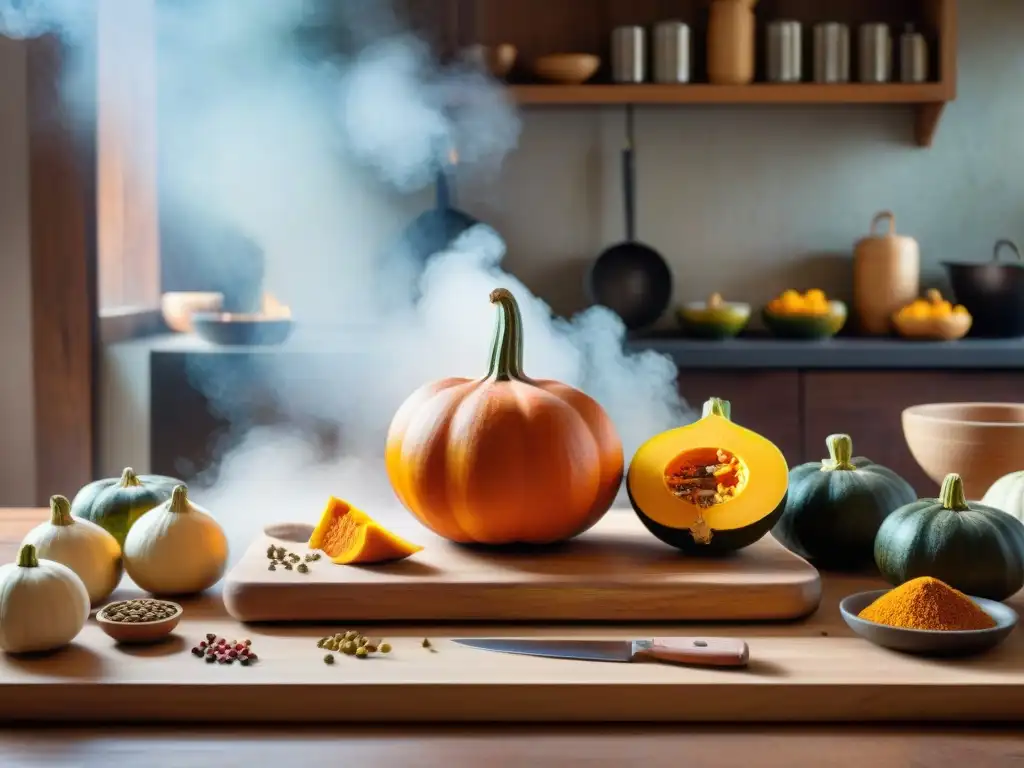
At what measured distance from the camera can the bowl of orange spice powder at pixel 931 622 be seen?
954 millimetres

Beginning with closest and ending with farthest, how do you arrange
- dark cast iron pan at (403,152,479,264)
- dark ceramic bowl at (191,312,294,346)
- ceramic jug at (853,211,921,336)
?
dark ceramic bowl at (191,312,294,346) < ceramic jug at (853,211,921,336) < dark cast iron pan at (403,152,479,264)

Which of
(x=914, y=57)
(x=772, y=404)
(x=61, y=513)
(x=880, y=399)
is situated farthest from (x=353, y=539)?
→ (x=914, y=57)

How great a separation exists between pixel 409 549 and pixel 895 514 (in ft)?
1.55

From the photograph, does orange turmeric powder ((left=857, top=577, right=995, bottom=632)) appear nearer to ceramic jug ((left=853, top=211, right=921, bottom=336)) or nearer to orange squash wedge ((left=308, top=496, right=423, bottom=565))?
orange squash wedge ((left=308, top=496, right=423, bottom=565))

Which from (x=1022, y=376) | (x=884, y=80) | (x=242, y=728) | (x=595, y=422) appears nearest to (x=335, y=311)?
(x=884, y=80)

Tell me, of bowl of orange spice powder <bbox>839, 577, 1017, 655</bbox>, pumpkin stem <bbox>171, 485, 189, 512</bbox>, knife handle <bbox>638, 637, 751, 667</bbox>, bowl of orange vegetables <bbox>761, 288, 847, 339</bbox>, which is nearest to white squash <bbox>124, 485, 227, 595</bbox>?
pumpkin stem <bbox>171, 485, 189, 512</bbox>

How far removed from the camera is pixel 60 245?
11.0 ft

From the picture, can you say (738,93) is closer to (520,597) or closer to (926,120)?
(926,120)

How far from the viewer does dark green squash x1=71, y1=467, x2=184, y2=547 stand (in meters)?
1.22

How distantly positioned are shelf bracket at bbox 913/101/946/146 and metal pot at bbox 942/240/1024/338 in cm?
52

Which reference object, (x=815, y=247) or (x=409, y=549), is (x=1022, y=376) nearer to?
(x=815, y=247)

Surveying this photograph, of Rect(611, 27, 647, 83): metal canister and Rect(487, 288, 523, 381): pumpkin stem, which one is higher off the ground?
Rect(611, 27, 647, 83): metal canister

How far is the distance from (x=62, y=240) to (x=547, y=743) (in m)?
2.87

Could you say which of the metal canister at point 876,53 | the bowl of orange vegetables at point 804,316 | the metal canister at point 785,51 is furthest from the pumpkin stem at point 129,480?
the metal canister at point 876,53
